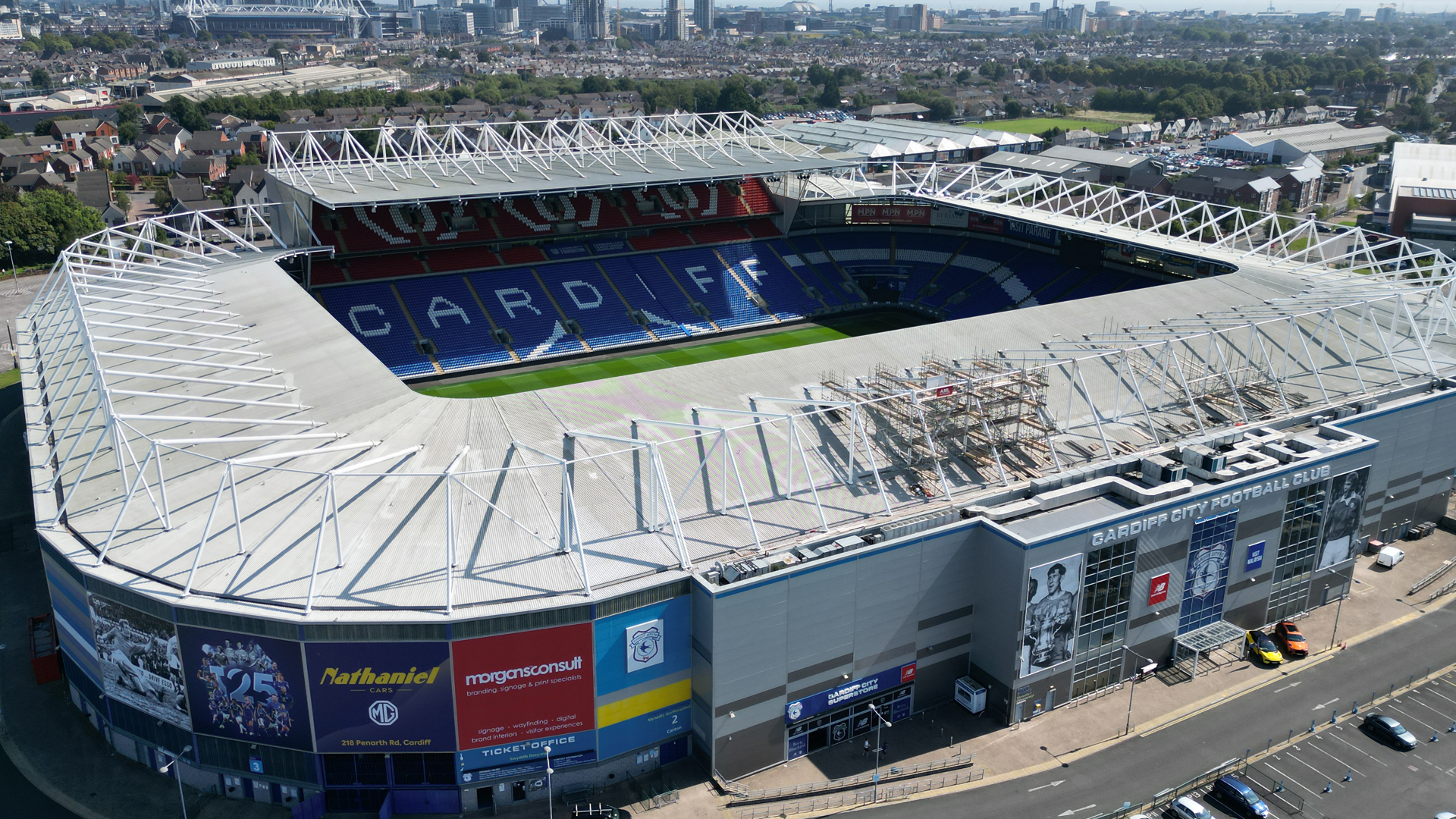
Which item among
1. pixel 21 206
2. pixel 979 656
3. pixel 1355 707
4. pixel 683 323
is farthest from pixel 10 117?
pixel 1355 707

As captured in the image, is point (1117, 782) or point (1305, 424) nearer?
point (1117, 782)

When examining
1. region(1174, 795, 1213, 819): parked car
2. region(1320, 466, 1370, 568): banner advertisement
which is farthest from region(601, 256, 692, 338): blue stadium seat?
region(1174, 795, 1213, 819): parked car

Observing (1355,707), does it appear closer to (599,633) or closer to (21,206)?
(599,633)

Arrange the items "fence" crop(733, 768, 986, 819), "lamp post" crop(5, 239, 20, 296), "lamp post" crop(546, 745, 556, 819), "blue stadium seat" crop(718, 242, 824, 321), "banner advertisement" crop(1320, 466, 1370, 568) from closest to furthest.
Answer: "lamp post" crop(546, 745, 556, 819) → "fence" crop(733, 768, 986, 819) → "banner advertisement" crop(1320, 466, 1370, 568) → "blue stadium seat" crop(718, 242, 824, 321) → "lamp post" crop(5, 239, 20, 296)

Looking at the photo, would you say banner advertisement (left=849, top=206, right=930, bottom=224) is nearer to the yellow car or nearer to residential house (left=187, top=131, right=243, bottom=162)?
the yellow car

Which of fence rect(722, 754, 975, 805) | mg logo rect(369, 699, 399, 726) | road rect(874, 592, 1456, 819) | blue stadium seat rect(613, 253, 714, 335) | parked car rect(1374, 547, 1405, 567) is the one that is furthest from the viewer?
blue stadium seat rect(613, 253, 714, 335)

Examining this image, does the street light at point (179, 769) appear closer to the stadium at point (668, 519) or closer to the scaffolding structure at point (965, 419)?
the stadium at point (668, 519)

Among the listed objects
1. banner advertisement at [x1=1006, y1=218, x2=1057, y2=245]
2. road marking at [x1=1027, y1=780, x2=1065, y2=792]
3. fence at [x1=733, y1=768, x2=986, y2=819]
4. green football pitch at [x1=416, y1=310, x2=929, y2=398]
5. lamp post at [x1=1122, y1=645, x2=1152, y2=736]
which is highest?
banner advertisement at [x1=1006, y1=218, x2=1057, y2=245]
